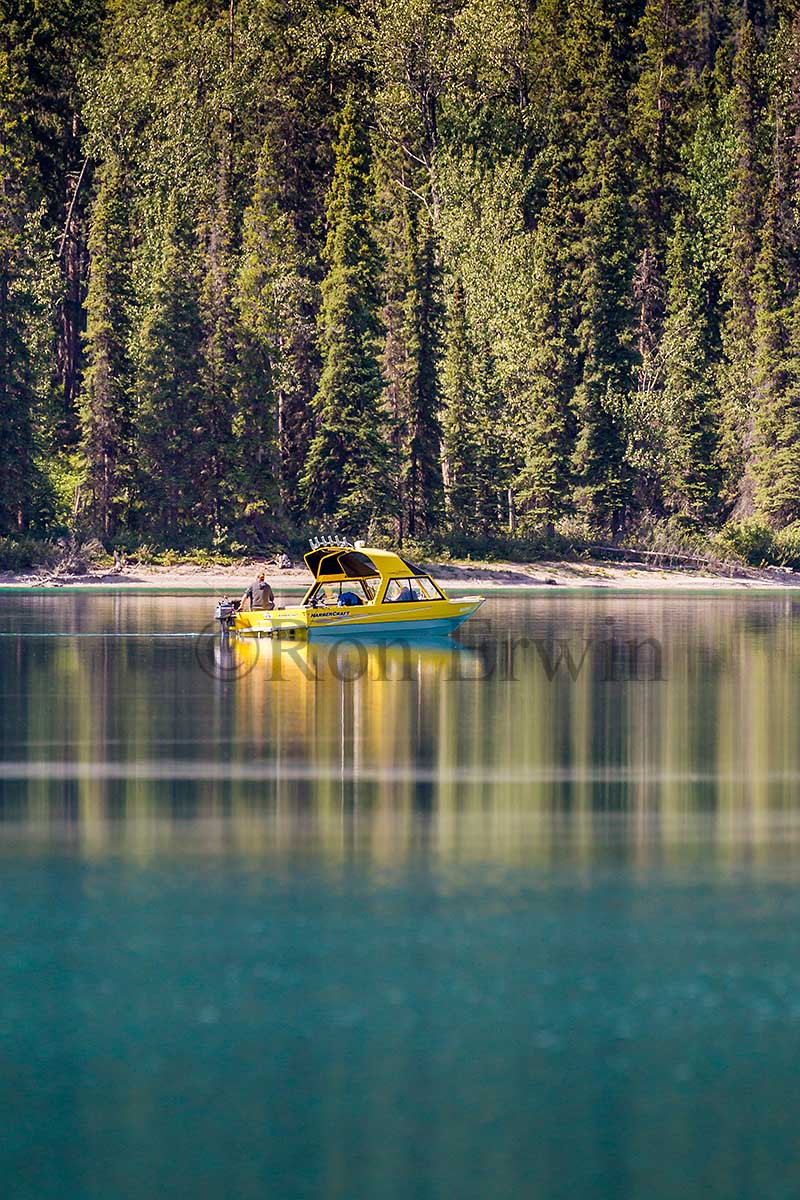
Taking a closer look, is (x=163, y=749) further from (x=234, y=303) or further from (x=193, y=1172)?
(x=234, y=303)

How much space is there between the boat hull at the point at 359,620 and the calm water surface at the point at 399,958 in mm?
17001

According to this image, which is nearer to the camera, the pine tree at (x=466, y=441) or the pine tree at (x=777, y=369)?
the pine tree at (x=466, y=441)

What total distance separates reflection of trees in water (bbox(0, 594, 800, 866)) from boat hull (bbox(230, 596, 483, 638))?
6.62ft

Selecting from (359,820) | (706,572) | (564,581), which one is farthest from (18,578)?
(359,820)

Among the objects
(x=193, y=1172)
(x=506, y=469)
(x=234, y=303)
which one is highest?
(x=234, y=303)

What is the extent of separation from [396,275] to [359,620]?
134ft

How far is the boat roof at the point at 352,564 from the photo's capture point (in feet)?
157

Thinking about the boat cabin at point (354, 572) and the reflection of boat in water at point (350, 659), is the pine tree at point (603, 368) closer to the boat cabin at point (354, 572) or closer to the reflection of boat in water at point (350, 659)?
the reflection of boat in water at point (350, 659)

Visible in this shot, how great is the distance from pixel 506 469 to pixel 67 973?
76.6m

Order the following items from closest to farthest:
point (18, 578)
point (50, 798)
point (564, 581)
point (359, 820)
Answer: point (359, 820) < point (50, 798) < point (18, 578) < point (564, 581)

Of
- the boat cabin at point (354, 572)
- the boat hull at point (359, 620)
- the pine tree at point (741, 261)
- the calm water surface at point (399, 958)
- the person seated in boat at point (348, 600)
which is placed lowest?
the calm water surface at point (399, 958)

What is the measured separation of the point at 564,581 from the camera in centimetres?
8381

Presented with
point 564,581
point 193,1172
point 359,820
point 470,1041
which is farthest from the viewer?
point 564,581

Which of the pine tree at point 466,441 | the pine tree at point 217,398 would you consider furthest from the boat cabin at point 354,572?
the pine tree at point 466,441
